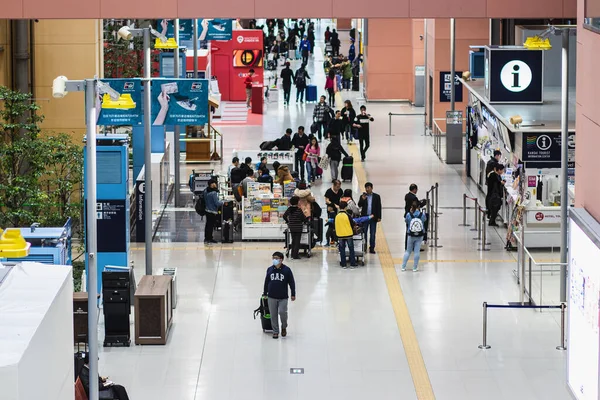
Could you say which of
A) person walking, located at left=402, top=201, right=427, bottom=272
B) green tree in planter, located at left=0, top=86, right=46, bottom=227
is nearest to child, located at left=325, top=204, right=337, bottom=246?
person walking, located at left=402, top=201, right=427, bottom=272

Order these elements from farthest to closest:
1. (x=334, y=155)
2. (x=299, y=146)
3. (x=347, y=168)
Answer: (x=299, y=146) → (x=347, y=168) → (x=334, y=155)

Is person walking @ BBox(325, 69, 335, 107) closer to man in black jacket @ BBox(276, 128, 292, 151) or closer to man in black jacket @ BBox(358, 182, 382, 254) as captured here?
man in black jacket @ BBox(276, 128, 292, 151)

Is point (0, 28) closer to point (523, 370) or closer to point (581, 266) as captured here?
point (523, 370)

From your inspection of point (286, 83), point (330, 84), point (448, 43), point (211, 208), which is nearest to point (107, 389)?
point (211, 208)

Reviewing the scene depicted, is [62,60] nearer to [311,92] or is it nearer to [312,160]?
[312,160]

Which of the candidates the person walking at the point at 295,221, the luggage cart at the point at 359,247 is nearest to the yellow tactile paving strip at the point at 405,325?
the luggage cart at the point at 359,247

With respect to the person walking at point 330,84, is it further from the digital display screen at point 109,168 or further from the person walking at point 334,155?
the digital display screen at point 109,168

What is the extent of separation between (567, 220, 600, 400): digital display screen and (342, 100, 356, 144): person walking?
21.8 meters

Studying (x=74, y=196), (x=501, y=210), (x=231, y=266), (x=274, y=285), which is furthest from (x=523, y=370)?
(x=74, y=196)

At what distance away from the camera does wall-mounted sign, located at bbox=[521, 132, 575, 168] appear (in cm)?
2216

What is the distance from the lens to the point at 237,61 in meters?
45.6

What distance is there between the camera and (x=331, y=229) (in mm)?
22531

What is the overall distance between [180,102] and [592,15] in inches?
344

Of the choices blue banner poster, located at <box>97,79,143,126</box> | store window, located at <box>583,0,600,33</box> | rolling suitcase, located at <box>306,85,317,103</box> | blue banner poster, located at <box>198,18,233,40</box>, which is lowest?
blue banner poster, located at <box>97,79,143,126</box>
